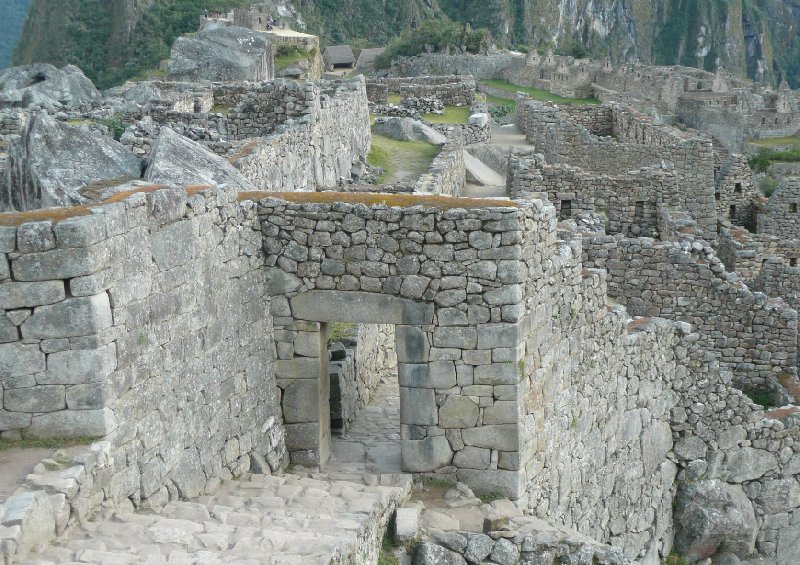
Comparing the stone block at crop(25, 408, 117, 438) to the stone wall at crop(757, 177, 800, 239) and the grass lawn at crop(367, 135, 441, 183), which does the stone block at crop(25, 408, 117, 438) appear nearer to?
the grass lawn at crop(367, 135, 441, 183)

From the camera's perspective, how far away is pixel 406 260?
29.8 feet

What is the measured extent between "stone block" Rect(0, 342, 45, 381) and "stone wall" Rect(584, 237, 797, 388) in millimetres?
9344

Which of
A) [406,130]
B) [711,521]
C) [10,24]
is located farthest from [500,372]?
[10,24]

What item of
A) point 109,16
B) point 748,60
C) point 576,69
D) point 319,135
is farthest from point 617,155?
point 748,60

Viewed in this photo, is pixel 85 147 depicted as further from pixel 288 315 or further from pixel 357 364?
pixel 357 364

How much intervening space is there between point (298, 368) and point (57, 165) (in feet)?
8.43

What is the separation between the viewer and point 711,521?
532 inches

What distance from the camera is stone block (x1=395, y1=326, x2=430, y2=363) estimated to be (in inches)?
360

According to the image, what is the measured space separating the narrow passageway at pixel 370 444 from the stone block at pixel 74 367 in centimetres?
306

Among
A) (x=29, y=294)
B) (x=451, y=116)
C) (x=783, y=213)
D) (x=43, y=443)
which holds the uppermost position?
(x=451, y=116)

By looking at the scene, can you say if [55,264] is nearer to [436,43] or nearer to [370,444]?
[370,444]

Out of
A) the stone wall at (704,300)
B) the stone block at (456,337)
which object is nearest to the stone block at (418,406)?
the stone block at (456,337)

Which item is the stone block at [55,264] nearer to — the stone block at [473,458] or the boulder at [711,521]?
the stone block at [473,458]

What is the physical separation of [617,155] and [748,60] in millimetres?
187046
